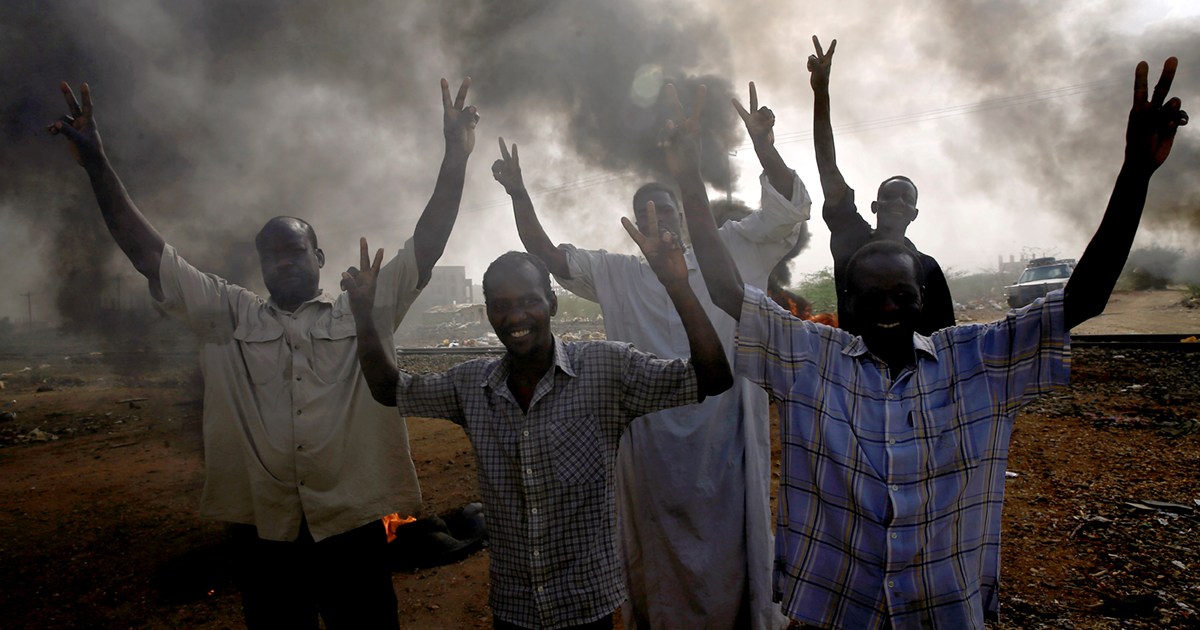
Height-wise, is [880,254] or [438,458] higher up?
[880,254]

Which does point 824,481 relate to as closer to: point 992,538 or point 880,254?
point 992,538

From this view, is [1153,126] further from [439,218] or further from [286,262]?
[286,262]

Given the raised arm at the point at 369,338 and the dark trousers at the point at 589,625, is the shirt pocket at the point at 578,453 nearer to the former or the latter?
the dark trousers at the point at 589,625

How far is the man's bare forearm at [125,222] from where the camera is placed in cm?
214

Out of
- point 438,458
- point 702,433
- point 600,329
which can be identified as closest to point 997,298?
point 600,329

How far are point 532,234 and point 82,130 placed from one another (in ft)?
5.22

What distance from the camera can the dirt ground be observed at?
3.45m

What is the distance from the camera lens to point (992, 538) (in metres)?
1.68

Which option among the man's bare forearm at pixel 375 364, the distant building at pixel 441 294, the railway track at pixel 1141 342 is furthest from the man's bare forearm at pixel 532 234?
the distant building at pixel 441 294

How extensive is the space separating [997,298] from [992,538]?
31571mm

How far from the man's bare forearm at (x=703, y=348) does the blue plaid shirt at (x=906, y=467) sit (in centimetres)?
17

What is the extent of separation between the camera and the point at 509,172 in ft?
8.96

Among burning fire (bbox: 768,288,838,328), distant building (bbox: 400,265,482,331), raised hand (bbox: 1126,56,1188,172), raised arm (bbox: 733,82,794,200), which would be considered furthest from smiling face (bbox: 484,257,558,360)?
distant building (bbox: 400,265,482,331)

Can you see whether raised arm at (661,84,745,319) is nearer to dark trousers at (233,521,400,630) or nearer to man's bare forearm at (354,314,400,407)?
man's bare forearm at (354,314,400,407)
